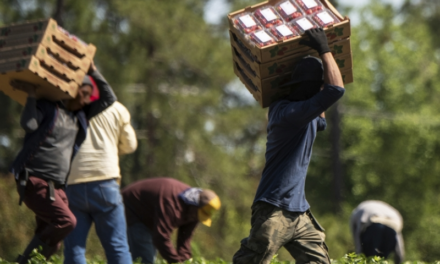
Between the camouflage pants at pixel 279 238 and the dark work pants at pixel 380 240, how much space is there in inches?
110

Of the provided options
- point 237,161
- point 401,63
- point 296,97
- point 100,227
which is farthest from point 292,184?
point 401,63

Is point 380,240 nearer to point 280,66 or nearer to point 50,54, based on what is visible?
point 280,66

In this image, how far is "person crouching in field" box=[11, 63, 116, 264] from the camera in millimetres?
6078

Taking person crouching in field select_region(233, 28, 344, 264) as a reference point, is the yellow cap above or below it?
below

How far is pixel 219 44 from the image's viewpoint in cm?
2069

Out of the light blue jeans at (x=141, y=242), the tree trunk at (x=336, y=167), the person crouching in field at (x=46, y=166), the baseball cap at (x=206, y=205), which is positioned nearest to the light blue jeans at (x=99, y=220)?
the person crouching in field at (x=46, y=166)

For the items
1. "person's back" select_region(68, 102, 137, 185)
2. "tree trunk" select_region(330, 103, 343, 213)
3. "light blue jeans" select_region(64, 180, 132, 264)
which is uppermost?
"person's back" select_region(68, 102, 137, 185)

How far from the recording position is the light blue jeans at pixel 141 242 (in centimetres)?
816

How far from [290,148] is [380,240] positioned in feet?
10.2

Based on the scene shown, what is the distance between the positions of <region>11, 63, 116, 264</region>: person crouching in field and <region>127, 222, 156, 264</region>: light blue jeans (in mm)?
1833

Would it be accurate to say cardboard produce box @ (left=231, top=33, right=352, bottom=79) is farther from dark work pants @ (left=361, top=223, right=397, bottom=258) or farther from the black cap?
dark work pants @ (left=361, top=223, right=397, bottom=258)

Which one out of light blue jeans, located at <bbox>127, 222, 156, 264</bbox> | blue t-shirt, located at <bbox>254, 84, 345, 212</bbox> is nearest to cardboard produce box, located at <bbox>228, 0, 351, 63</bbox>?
blue t-shirt, located at <bbox>254, 84, 345, 212</bbox>

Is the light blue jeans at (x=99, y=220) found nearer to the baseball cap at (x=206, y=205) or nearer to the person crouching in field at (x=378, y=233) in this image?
the baseball cap at (x=206, y=205)

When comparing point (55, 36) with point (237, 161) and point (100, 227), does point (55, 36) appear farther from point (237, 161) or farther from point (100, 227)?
point (237, 161)
